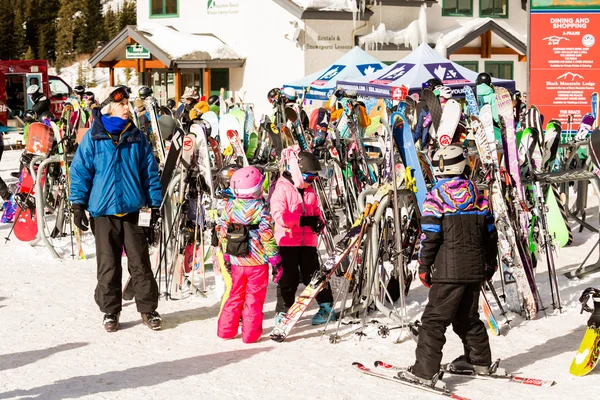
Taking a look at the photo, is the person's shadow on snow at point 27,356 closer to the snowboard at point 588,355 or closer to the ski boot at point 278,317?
the ski boot at point 278,317

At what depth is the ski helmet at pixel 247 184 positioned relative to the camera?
241 inches

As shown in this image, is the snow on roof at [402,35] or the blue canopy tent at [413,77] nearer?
the blue canopy tent at [413,77]

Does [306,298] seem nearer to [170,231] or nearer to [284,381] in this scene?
[284,381]

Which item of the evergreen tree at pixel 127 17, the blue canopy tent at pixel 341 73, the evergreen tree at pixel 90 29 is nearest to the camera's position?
the blue canopy tent at pixel 341 73

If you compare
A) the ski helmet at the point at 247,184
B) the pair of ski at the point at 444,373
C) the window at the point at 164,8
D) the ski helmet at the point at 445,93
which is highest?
the window at the point at 164,8

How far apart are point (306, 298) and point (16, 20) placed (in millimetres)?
59929

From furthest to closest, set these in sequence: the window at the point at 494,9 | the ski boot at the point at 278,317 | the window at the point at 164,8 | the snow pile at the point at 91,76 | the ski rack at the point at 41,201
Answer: the snow pile at the point at 91,76 → the window at the point at 164,8 → the window at the point at 494,9 → the ski rack at the point at 41,201 → the ski boot at the point at 278,317

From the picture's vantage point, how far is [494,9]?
2588 cm

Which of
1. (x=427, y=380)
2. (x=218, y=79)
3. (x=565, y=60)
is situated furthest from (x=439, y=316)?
(x=218, y=79)

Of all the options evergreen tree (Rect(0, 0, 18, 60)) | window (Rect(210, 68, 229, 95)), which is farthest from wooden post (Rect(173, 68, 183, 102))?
evergreen tree (Rect(0, 0, 18, 60))

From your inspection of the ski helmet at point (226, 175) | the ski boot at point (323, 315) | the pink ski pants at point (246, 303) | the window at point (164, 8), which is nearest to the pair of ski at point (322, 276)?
the pink ski pants at point (246, 303)

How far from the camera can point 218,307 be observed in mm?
7320

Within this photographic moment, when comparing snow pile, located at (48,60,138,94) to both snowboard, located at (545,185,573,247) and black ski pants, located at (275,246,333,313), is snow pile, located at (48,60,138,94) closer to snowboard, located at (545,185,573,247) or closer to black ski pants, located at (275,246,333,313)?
snowboard, located at (545,185,573,247)

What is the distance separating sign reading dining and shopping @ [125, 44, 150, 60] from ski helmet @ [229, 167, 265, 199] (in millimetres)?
19661
